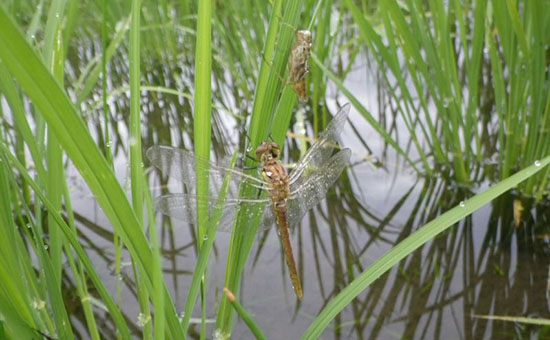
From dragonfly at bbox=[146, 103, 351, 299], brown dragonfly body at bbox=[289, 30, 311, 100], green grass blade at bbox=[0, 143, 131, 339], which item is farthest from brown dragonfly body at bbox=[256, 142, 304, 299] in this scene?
green grass blade at bbox=[0, 143, 131, 339]

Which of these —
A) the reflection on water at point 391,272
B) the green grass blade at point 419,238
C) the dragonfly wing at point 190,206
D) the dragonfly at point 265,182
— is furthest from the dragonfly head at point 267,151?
the reflection on water at point 391,272

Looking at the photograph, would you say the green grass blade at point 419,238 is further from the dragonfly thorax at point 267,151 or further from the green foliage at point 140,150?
the dragonfly thorax at point 267,151

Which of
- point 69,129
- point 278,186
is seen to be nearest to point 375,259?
point 278,186

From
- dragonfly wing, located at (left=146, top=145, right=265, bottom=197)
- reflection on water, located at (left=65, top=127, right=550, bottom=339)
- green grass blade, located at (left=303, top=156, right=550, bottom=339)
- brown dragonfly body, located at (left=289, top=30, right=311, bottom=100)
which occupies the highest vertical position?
brown dragonfly body, located at (left=289, top=30, right=311, bottom=100)

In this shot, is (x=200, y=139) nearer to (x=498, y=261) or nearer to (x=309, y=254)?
(x=309, y=254)

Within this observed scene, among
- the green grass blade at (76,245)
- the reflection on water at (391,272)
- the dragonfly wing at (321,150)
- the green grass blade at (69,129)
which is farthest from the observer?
the reflection on water at (391,272)

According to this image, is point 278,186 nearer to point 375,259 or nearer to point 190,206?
point 190,206

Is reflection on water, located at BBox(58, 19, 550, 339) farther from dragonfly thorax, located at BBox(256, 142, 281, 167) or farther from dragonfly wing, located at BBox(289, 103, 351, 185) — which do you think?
dragonfly thorax, located at BBox(256, 142, 281, 167)

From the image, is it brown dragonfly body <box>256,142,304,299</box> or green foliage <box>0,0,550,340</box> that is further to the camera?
brown dragonfly body <box>256,142,304,299</box>
